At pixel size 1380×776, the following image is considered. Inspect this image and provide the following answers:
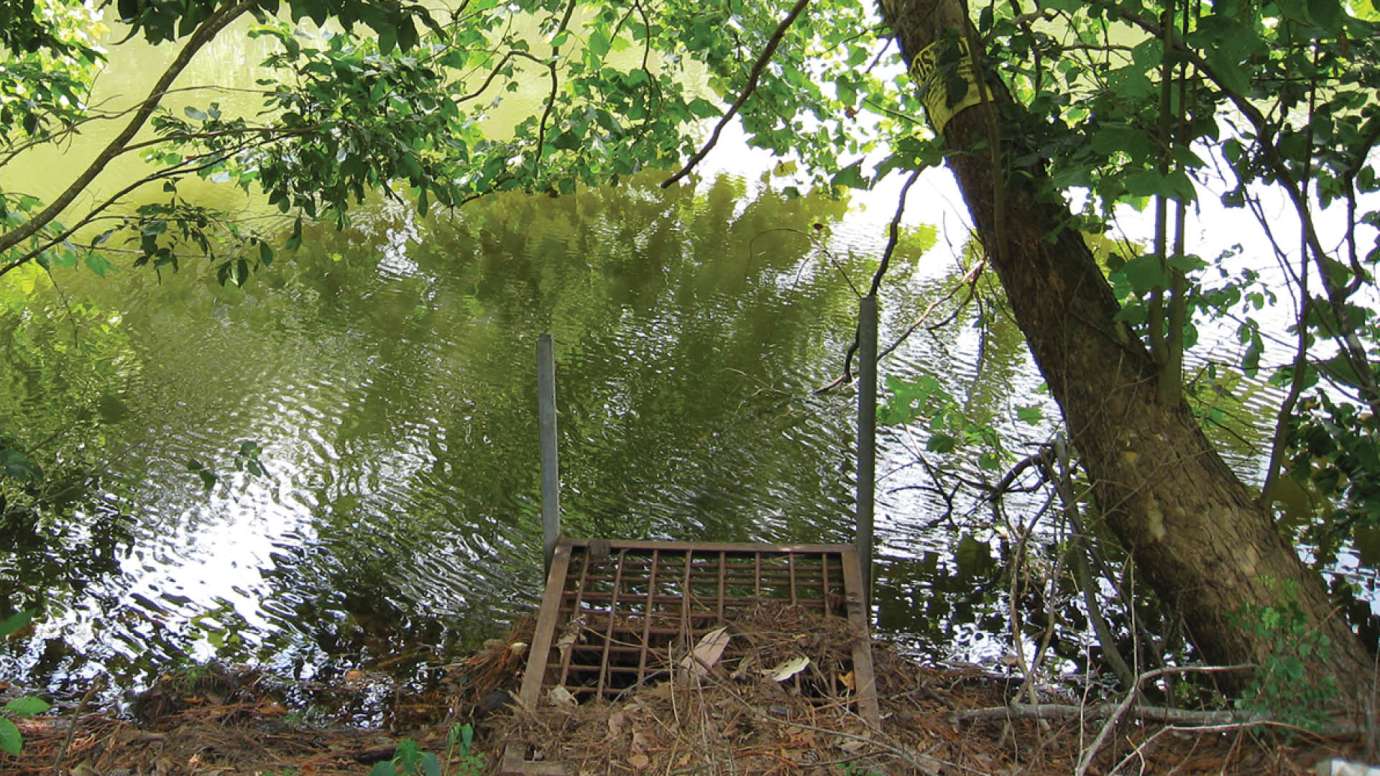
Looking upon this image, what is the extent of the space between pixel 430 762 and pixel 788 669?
145 cm

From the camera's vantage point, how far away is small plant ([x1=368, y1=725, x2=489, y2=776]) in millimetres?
2158

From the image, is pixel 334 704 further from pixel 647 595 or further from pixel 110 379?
pixel 110 379

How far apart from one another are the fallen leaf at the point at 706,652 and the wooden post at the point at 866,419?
0.76m

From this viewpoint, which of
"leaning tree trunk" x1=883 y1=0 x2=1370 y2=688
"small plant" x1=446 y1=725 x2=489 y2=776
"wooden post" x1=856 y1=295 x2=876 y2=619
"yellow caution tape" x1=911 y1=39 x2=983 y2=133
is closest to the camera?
"small plant" x1=446 y1=725 x2=489 y2=776

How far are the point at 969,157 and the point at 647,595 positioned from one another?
6.31 feet

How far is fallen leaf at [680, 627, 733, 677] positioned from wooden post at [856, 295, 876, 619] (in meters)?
0.76

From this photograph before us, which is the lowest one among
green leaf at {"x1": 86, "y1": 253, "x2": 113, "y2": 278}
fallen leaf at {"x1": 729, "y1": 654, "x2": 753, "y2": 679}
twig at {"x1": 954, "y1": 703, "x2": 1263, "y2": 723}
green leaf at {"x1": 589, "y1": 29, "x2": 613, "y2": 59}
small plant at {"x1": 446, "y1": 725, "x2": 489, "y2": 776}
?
small plant at {"x1": 446, "y1": 725, "x2": 489, "y2": 776}

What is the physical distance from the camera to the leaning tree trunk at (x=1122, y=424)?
137 inches

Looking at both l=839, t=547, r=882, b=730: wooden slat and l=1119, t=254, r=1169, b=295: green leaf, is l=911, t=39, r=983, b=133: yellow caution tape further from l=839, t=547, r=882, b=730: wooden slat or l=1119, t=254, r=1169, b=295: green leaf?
l=839, t=547, r=882, b=730: wooden slat

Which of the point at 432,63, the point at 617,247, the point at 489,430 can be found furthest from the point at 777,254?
the point at 432,63

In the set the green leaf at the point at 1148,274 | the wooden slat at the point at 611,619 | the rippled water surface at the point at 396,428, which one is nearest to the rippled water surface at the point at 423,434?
the rippled water surface at the point at 396,428

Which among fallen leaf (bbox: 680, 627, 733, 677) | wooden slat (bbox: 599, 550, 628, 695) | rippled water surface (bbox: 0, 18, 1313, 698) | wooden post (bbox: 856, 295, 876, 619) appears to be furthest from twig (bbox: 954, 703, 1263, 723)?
rippled water surface (bbox: 0, 18, 1313, 698)

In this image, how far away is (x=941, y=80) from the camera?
12.4ft

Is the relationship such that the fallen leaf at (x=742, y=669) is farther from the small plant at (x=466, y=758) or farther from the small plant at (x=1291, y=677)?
the small plant at (x=1291, y=677)
